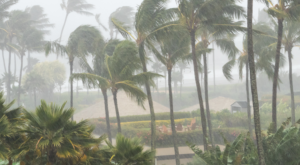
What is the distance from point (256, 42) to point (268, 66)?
207 centimetres

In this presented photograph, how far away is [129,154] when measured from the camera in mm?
4766

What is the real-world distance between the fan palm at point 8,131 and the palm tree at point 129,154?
183cm

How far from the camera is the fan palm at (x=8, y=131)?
403 cm

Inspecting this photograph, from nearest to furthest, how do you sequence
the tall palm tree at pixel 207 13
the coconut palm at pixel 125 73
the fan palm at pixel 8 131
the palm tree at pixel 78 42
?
the fan palm at pixel 8 131 → the tall palm tree at pixel 207 13 → the coconut palm at pixel 125 73 → the palm tree at pixel 78 42

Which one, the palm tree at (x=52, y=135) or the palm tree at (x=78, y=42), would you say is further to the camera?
the palm tree at (x=78, y=42)

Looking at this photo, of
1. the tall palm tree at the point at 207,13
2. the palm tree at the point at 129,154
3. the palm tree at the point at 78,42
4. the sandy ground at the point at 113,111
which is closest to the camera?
the palm tree at the point at 129,154

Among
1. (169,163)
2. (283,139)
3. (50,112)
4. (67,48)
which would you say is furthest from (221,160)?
(67,48)

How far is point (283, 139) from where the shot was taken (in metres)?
7.17

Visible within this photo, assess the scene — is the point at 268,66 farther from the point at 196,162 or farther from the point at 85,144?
the point at 85,144

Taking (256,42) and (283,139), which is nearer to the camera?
(283,139)

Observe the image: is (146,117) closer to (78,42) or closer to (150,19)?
(78,42)

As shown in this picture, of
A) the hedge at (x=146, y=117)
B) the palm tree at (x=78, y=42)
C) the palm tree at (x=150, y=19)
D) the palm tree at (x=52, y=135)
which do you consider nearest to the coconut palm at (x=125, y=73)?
the palm tree at (x=150, y=19)

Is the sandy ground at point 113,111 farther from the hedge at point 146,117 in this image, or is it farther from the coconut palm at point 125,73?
the coconut palm at point 125,73

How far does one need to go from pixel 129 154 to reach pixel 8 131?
2.24 metres
